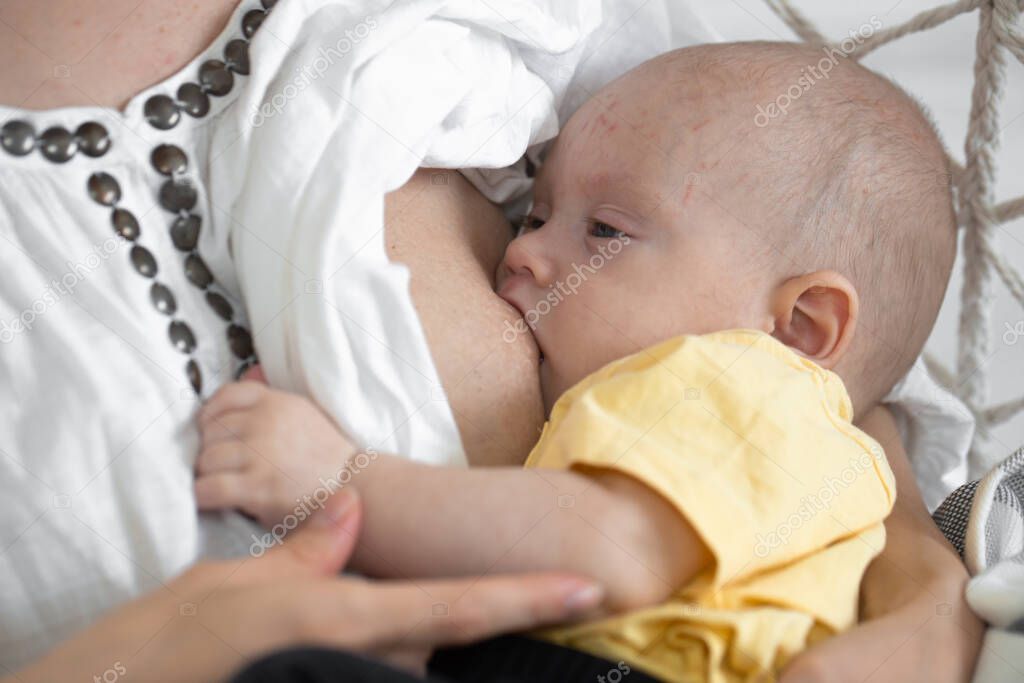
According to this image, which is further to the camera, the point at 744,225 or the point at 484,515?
the point at 744,225

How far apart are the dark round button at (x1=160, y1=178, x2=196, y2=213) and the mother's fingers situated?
14.2 inches

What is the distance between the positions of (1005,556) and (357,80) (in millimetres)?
689

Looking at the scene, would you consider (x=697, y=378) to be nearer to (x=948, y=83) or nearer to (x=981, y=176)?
(x=981, y=176)

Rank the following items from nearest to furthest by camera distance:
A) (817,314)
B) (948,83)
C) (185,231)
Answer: (185,231) → (817,314) → (948,83)

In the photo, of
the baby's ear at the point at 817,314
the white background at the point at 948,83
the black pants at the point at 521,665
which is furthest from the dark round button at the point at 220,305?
the white background at the point at 948,83

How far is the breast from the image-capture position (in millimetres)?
855

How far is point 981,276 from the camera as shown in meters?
1.21

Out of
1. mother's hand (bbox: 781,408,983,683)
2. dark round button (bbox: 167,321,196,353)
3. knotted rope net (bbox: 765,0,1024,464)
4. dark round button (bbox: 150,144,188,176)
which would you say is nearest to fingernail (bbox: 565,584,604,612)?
mother's hand (bbox: 781,408,983,683)

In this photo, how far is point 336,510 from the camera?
2.33 ft

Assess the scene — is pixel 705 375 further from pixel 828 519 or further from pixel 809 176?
pixel 809 176

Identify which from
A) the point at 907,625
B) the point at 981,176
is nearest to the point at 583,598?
the point at 907,625

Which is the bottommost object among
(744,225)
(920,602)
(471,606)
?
(920,602)

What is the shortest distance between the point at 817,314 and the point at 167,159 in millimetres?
581

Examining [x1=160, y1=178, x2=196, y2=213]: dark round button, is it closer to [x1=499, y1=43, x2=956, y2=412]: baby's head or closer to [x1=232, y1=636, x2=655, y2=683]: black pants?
[x1=499, y1=43, x2=956, y2=412]: baby's head
